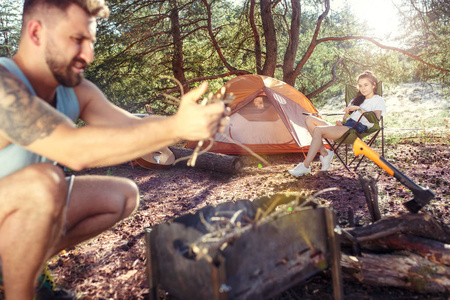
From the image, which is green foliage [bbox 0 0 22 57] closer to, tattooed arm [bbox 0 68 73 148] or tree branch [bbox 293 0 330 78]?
tree branch [bbox 293 0 330 78]

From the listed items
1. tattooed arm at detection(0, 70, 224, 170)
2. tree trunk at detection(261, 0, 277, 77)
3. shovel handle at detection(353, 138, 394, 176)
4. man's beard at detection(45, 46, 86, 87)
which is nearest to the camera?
tattooed arm at detection(0, 70, 224, 170)

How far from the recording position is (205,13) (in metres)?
10.4

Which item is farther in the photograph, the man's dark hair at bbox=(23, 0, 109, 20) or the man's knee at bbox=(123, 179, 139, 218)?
the man's knee at bbox=(123, 179, 139, 218)

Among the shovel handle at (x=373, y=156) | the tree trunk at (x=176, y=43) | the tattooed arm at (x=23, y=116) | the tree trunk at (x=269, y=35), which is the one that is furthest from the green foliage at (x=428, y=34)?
the tattooed arm at (x=23, y=116)

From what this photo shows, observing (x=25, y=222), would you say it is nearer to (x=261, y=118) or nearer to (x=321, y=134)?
(x=321, y=134)

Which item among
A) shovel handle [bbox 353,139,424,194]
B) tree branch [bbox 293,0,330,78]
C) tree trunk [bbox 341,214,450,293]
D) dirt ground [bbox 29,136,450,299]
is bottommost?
dirt ground [bbox 29,136,450,299]

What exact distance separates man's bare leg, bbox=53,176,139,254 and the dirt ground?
518mm

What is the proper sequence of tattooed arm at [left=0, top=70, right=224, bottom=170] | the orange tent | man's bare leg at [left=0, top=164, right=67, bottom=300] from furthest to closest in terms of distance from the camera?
the orange tent, man's bare leg at [left=0, top=164, right=67, bottom=300], tattooed arm at [left=0, top=70, right=224, bottom=170]

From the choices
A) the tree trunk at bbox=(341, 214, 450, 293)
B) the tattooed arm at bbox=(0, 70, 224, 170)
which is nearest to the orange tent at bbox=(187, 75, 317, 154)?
the tree trunk at bbox=(341, 214, 450, 293)

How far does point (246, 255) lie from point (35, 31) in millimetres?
1457

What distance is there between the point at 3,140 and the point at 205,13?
948 cm

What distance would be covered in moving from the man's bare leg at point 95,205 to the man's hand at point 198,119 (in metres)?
0.98

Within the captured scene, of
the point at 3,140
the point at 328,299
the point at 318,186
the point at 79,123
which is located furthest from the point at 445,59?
the point at 79,123

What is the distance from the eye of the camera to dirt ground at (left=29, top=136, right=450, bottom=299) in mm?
2443
